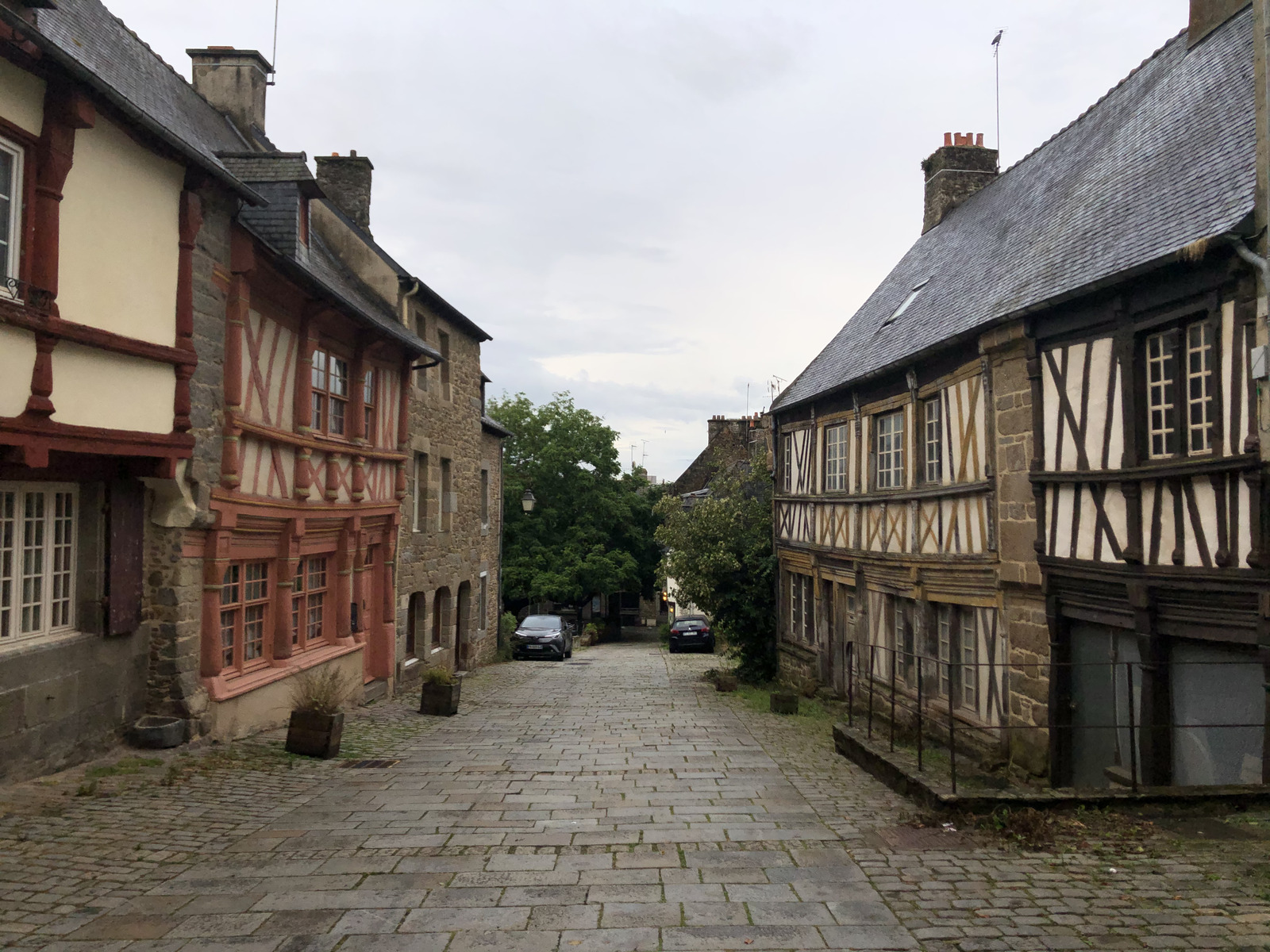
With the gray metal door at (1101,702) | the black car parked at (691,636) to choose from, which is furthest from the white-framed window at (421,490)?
the black car parked at (691,636)

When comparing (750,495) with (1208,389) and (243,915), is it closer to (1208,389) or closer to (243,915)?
(1208,389)

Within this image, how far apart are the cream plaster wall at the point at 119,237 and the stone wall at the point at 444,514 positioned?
820 cm

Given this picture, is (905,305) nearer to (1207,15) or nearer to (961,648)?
(1207,15)

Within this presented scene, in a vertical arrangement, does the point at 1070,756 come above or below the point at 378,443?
below

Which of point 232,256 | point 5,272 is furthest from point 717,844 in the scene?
point 232,256

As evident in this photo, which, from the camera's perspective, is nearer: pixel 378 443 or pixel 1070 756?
pixel 1070 756

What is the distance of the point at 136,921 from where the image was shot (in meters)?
4.81

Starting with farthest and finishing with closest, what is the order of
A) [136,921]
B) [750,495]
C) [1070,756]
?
[750,495]
[1070,756]
[136,921]

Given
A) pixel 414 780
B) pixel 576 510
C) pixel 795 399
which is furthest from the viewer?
pixel 576 510

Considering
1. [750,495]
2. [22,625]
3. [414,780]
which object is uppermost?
[750,495]

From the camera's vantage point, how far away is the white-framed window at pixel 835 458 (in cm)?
1554

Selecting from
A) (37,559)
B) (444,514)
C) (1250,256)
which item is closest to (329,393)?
(37,559)

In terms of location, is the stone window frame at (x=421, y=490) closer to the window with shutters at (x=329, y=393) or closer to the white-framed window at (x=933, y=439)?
the window with shutters at (x=329, y=393)

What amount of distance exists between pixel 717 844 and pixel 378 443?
10368 mm
